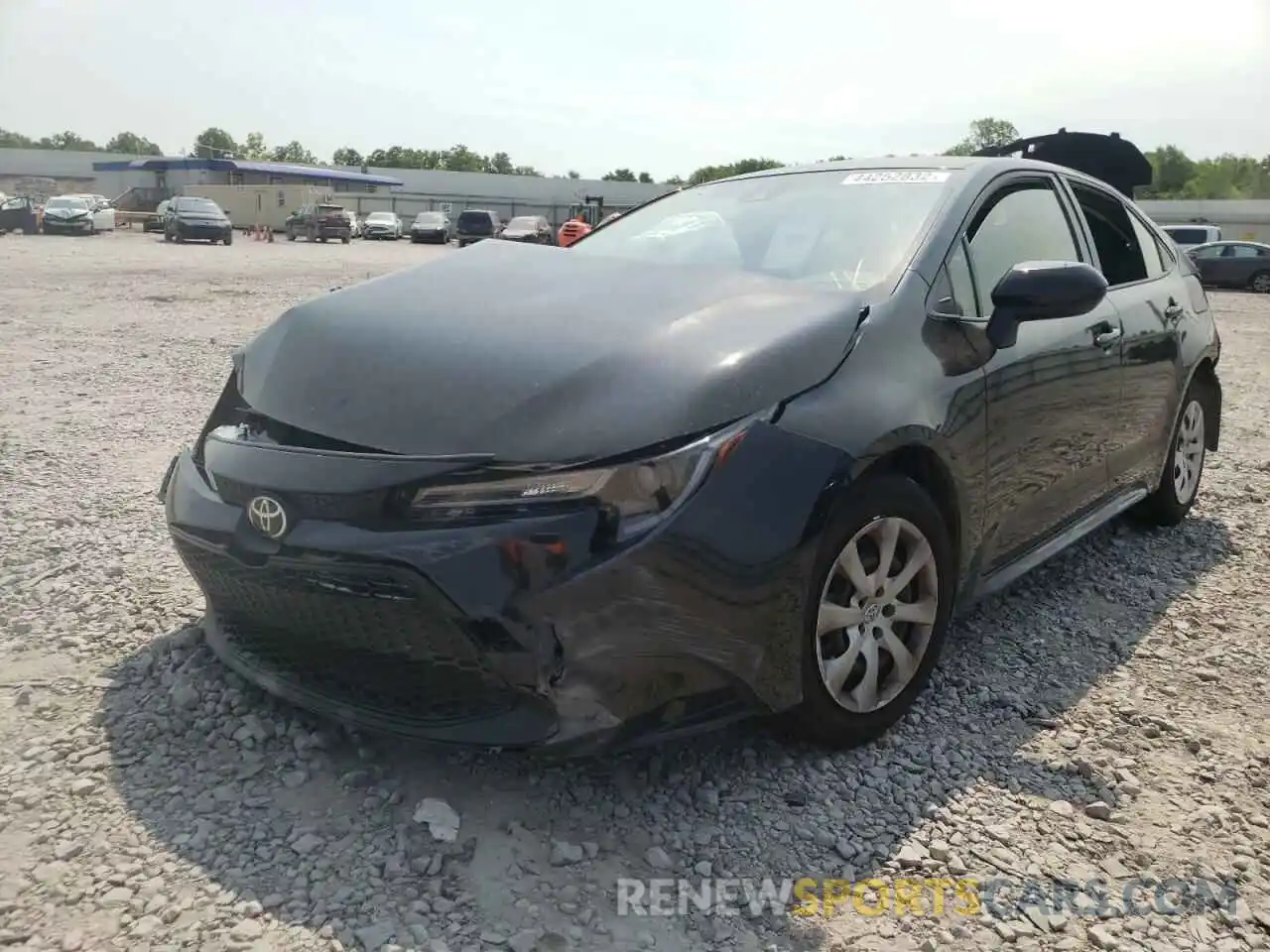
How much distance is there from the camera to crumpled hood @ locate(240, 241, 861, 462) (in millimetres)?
2189

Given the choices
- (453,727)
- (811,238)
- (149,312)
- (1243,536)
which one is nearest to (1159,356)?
(1243,536)

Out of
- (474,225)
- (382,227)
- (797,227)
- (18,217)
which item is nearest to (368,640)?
(797,227)

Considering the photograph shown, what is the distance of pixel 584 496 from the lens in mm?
2088

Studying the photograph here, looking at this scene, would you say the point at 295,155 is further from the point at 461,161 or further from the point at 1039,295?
the point at 1039,295

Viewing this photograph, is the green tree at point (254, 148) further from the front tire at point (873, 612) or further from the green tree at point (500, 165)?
the front tire at point (873, 612)

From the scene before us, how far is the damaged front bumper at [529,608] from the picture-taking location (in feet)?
6.77

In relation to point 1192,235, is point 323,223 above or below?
above

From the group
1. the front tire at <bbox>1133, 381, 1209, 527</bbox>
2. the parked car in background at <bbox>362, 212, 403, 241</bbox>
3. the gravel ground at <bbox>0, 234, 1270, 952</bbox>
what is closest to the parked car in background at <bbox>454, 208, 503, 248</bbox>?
the parked car in background at <bbox>362, 212, 403, 241</bbox>

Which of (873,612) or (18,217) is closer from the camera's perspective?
(873,612)

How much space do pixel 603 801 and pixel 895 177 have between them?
2256mm

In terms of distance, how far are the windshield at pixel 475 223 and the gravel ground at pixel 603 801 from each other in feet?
130

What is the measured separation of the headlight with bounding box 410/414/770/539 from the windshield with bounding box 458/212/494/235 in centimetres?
4133

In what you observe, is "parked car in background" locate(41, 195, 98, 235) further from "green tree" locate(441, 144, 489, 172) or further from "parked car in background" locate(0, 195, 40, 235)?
"green tree" locate(441, 144, 489, 172)

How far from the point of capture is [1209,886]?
219cm
